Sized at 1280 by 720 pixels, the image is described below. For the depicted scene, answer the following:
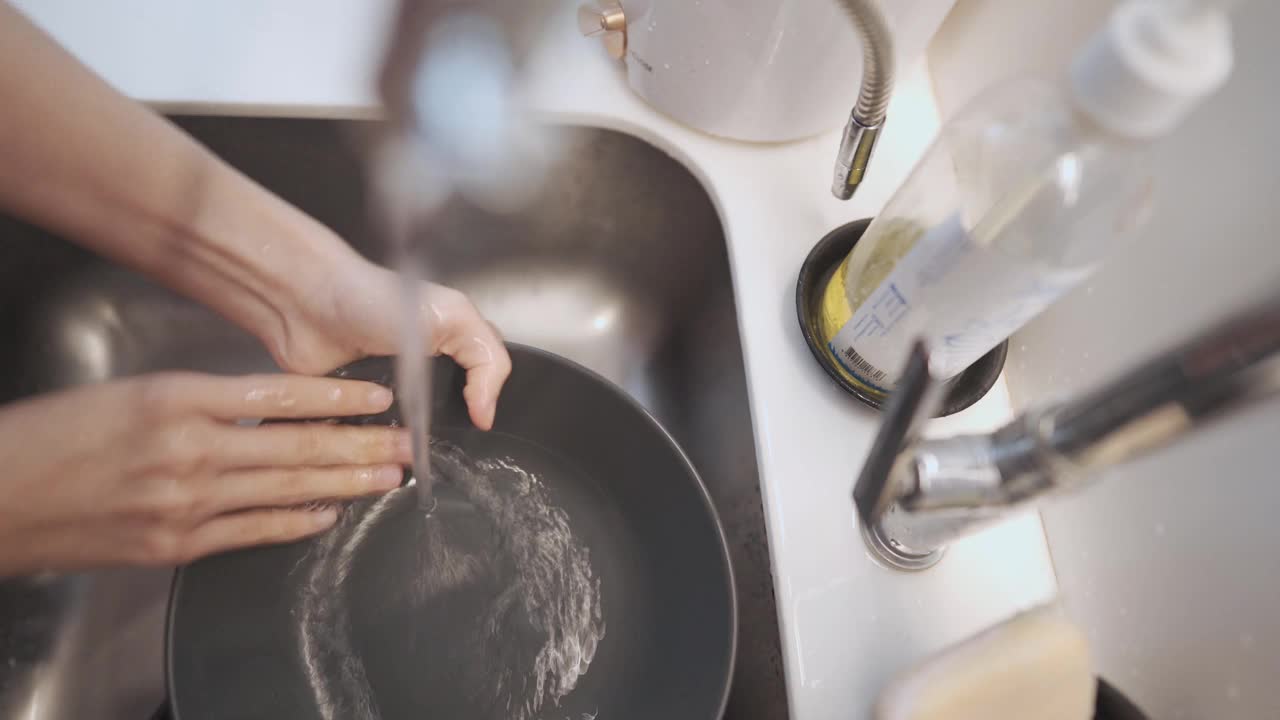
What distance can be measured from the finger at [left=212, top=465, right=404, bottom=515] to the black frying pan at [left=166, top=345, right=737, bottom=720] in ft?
0.09

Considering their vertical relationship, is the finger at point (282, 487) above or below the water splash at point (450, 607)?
above

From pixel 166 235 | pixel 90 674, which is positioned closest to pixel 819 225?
pixel 166 235

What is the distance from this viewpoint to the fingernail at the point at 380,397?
1.57ft

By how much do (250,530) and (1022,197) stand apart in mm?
457

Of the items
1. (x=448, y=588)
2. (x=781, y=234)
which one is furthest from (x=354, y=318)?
(x=781, y=234)

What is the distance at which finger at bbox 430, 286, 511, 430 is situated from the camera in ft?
1.57

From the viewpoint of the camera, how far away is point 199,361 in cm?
63

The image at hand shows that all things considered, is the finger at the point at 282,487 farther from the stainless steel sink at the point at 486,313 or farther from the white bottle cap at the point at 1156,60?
the white bottle cap at the point at 1156,60

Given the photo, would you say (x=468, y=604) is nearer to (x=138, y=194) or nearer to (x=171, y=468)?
(x=171, y=468)

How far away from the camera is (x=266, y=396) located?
478 millimetres

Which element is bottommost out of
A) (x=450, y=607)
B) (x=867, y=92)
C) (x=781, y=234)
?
(x=450, y=607)

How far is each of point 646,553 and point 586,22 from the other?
1.18 ft

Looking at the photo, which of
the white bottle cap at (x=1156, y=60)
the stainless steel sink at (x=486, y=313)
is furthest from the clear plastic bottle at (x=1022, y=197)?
the stainless steel sink at (x=486, y=313)

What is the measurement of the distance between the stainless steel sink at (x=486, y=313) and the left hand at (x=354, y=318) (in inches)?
4.1
